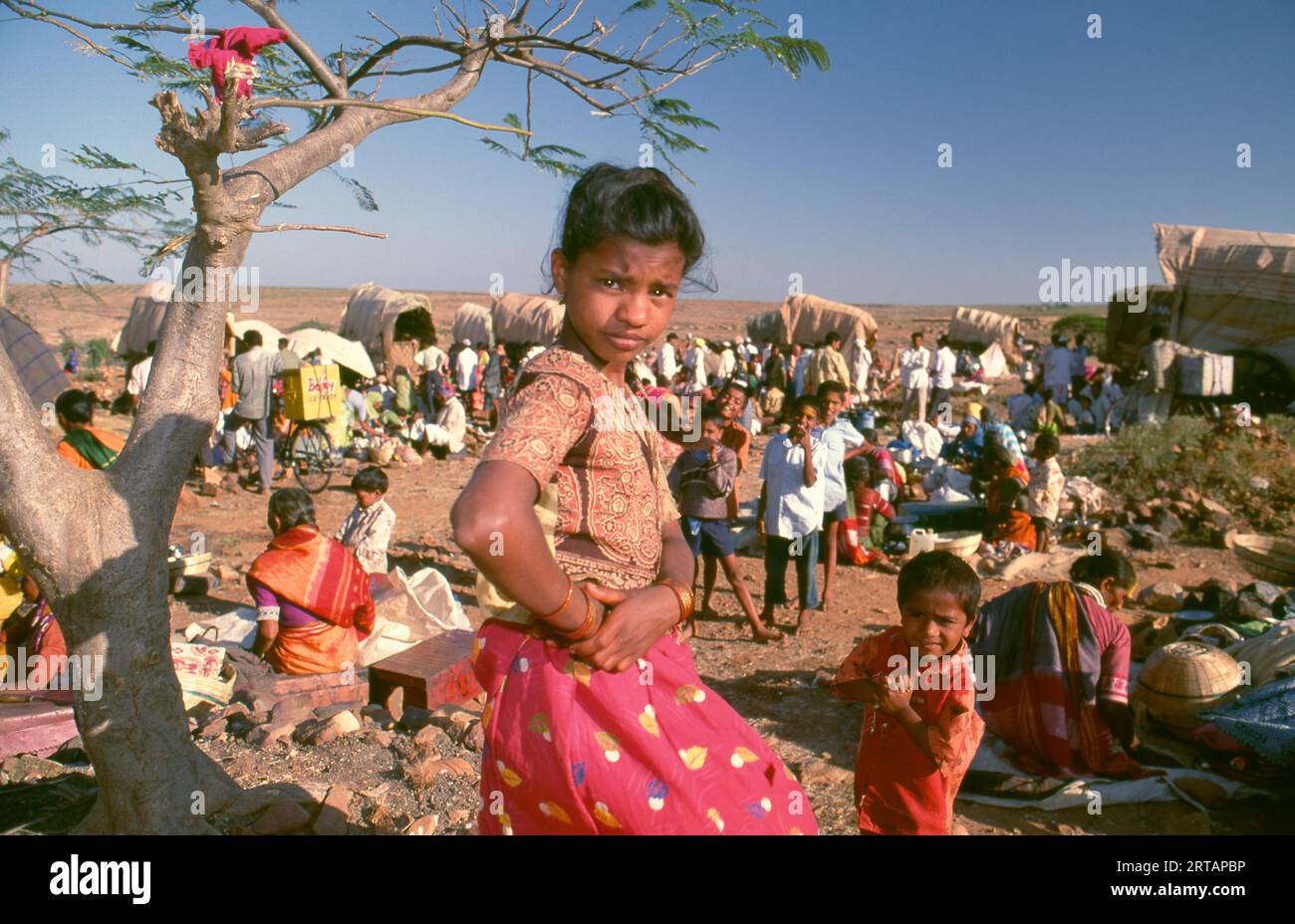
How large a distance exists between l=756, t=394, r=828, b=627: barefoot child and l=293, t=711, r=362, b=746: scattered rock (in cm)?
320

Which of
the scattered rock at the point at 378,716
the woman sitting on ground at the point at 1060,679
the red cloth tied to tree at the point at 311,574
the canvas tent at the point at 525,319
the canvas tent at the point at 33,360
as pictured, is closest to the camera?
the woman sitting on ground at the point at 1060,679

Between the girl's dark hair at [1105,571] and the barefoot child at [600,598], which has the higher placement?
the barefoot child at [600,598]

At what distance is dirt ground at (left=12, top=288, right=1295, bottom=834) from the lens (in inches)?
136

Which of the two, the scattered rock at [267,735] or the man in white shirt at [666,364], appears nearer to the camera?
the scattered rock at [267,735]

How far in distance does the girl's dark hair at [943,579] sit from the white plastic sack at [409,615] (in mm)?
3478

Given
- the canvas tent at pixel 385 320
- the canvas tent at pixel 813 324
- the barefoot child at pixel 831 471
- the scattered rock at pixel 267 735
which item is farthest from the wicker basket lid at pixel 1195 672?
the canvas tent at pixel 385 320

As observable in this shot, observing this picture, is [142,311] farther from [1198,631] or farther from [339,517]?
[1198,631]

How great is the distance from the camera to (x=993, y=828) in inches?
142

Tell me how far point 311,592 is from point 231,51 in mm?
3150

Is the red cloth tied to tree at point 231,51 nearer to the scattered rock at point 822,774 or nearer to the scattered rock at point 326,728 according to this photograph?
the scattered rock at point 326,728

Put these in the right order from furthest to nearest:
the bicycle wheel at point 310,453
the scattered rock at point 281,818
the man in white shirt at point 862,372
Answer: the man in white shirt at point 862,372
the bicycle wheel at point 310,453
the scattered rock at point 281,818

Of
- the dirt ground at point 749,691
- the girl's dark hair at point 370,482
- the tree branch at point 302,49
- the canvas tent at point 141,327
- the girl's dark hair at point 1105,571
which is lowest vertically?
the dirt ground at point 749,691

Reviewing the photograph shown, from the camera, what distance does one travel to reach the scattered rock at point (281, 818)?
274 centimetres
